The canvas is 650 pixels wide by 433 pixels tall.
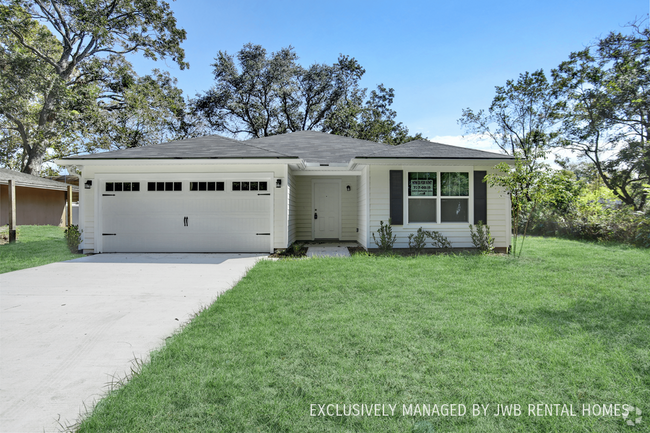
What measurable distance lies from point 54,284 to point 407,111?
22.4 metres

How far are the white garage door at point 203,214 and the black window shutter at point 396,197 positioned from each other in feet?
10.6

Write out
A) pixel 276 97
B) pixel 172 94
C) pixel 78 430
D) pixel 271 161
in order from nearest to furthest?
pixel 78 430 < pixel 271 161 < pixel 172 94 < pixel 276 97

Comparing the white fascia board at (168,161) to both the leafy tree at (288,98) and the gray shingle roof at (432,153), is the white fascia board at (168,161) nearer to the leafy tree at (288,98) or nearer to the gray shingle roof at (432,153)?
the gray shingle roof at (432,153)

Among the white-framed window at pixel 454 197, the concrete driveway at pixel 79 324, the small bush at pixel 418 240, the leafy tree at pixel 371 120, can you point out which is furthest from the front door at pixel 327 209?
the leafy tree at pixel 371 120

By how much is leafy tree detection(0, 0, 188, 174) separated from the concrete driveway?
1597 cm

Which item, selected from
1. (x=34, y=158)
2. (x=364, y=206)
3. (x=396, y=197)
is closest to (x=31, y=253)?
(x=364, y=206)

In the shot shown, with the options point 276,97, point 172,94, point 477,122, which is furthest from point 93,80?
point 477,122

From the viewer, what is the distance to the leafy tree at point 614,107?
16.9 meters

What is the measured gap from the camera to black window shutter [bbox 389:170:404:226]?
29.4ft

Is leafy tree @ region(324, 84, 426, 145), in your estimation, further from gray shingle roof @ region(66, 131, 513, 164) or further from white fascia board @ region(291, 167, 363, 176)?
white fascia board @ region(291, 167, 363, 176)

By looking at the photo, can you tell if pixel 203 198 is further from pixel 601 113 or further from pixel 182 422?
pixel 601 113

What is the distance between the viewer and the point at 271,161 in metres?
8.49

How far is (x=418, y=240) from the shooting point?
881cm

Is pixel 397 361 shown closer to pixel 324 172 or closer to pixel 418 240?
pixel 418 240
